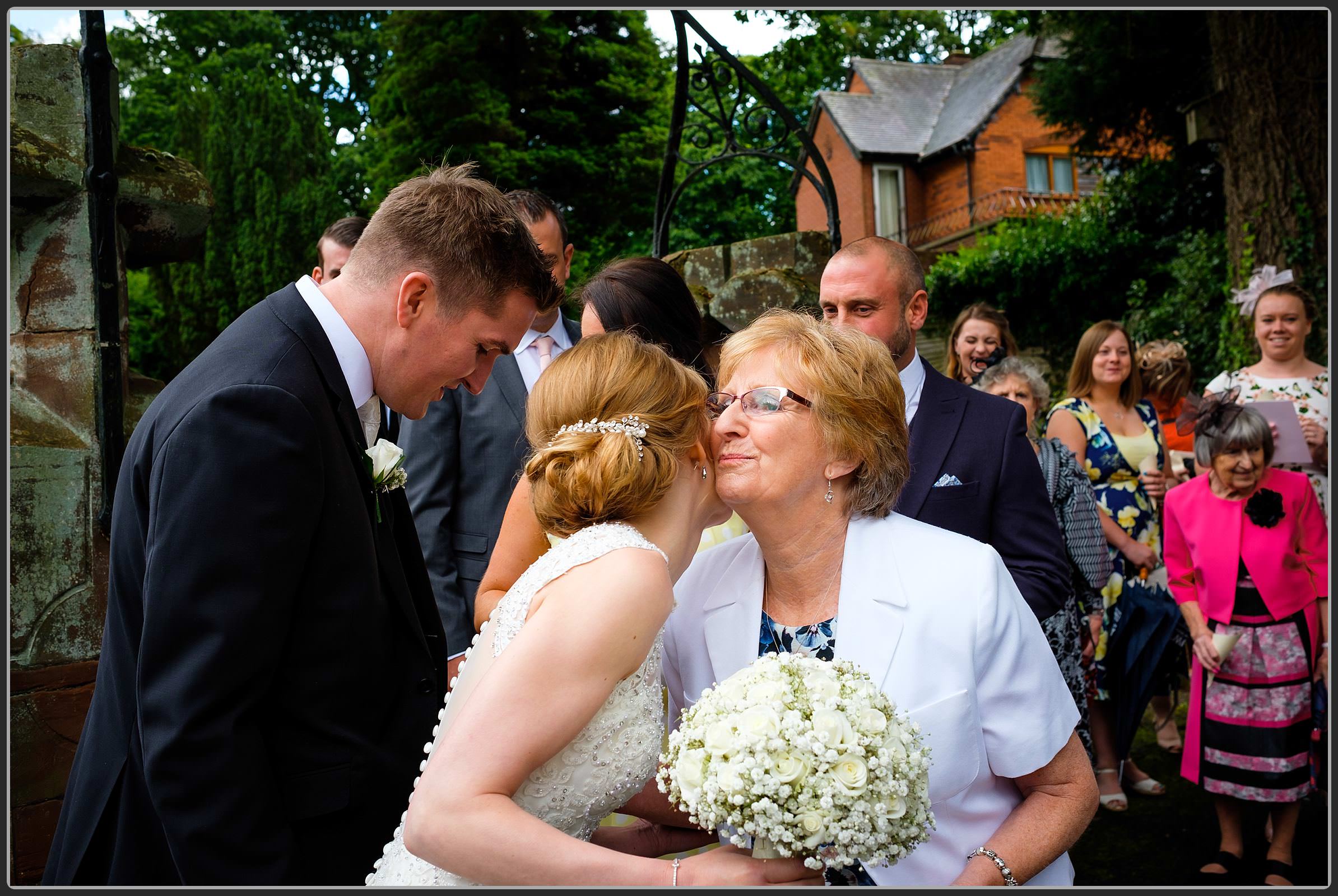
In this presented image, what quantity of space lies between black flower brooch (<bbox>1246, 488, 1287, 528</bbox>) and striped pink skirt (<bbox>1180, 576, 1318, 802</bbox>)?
0.32m

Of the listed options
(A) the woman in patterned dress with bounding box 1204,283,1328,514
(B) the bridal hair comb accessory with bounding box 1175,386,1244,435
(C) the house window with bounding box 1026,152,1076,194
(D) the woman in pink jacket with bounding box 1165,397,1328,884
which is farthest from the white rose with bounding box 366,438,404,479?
(C) the house window with bounding box 1026,152,1076,194

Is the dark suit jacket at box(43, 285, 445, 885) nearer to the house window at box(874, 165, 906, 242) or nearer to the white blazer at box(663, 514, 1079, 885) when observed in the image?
the white blazer at box(663, 514, 1079, 885)

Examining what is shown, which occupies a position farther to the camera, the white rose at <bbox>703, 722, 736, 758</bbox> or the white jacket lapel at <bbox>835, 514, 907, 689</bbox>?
the white jacket lapel at <bbox>835, 514, 907, 689</bbox>

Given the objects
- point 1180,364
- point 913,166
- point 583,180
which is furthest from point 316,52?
point 1180,364

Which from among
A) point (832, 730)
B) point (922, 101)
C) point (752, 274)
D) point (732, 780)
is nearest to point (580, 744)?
point (732, 780)

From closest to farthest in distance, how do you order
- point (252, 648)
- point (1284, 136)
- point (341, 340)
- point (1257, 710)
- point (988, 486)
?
point (252, 648) < point (341, 340) < point (988, 486) < point (1257, 710) < point (1284, 136)

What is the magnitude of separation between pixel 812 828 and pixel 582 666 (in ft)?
1.70

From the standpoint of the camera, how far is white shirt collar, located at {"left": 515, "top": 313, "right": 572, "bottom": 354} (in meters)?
4.47

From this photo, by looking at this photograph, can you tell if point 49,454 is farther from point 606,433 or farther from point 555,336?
point 606,433

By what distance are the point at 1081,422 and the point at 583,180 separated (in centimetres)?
1788

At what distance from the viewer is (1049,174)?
33062 millimetres

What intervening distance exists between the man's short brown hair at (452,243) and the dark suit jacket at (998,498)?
1.60 m

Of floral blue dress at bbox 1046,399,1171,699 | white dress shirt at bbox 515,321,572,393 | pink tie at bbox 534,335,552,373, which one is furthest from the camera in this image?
floral blue dress at bbox 1046,399,1171,699

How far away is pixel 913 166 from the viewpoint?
3512cm
